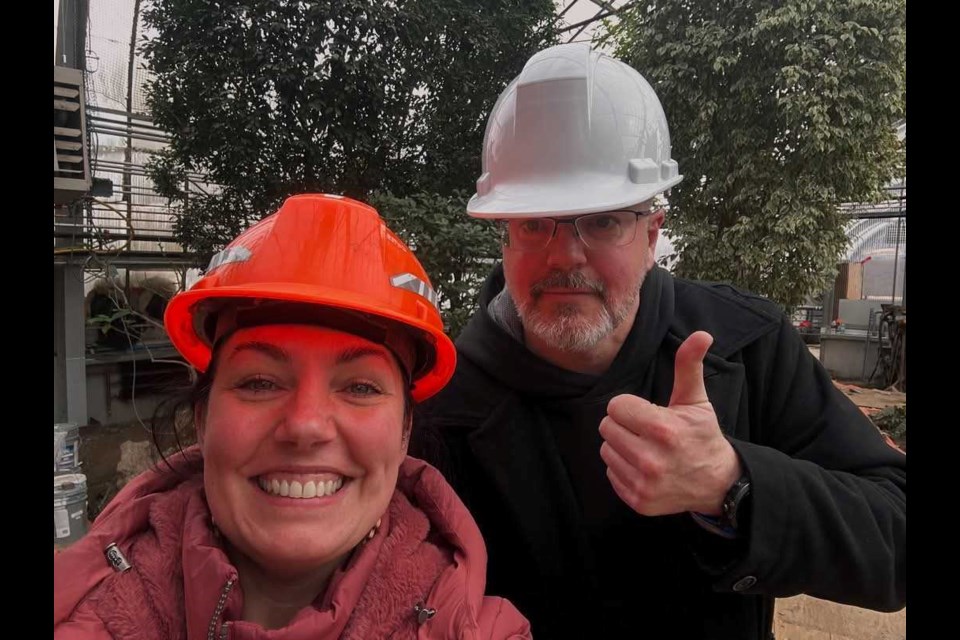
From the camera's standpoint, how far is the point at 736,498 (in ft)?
4.20

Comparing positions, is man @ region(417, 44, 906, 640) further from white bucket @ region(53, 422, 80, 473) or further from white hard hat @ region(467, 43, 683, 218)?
white bucket @ region(53, 422, 80, 473)

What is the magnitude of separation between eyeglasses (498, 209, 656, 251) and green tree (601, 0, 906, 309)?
513cm

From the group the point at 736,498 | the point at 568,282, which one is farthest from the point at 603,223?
the point at 736,498

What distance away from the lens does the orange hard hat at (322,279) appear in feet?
3.68

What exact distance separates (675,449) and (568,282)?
578 mm

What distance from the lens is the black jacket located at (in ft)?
5.25

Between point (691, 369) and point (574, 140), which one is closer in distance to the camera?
point (691, 369)

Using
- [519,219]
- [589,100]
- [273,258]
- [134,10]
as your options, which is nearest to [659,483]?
[519,219]

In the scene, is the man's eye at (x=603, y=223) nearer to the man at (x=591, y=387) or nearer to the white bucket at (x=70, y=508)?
the man at (x=591, y=387)

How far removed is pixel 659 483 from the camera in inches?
47.7

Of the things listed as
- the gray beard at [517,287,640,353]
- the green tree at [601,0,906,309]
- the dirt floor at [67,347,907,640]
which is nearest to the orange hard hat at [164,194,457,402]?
the gray beard at [517,287,640,353]

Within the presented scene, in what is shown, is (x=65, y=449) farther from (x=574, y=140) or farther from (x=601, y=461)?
(x=574, y=140)
